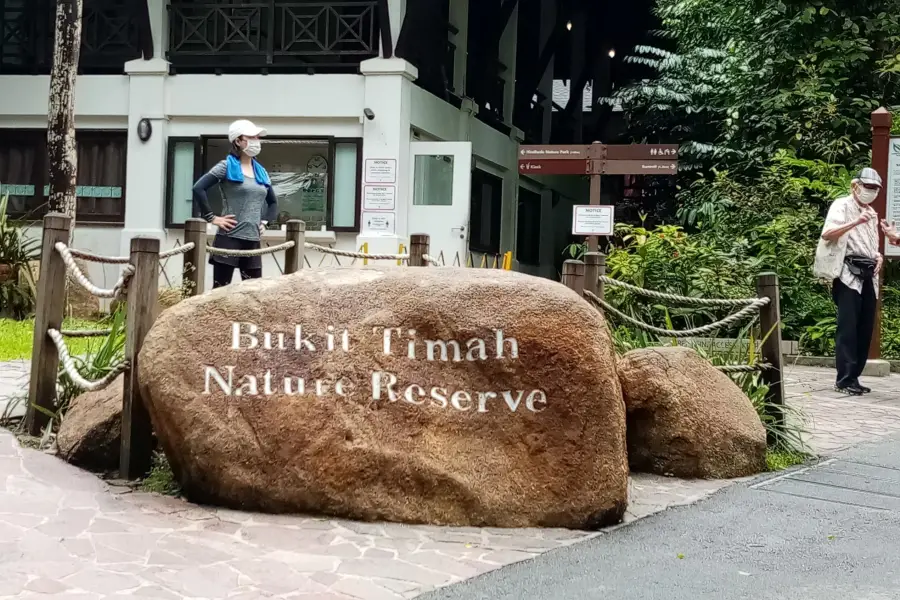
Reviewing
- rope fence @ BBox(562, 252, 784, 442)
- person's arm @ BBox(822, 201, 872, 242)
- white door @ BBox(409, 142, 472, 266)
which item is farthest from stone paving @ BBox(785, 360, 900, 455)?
white door @ BBox(409, 142, 472, 266)

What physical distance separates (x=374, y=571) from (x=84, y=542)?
1.15m

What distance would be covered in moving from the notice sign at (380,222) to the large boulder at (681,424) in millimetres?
9629

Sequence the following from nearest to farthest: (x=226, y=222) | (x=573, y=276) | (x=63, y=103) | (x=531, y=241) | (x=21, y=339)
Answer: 1. (x=573, y=276)
2. (x=226, y=222)
3. (x=21, y=339)
4. (x=63, y=103)
5. (x=531, y=241)

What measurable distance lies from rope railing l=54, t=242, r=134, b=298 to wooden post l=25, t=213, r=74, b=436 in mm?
75

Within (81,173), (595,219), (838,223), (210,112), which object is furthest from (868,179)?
(81,173)

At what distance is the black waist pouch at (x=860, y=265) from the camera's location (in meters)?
8.44

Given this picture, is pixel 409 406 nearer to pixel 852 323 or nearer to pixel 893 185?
pixel 852 323

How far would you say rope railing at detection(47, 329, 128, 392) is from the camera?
5031 mm

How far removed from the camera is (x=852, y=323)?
8.52 m

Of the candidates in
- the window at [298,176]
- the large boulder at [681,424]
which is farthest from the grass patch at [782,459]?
the window at [298,176]

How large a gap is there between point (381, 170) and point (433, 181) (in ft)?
4.07

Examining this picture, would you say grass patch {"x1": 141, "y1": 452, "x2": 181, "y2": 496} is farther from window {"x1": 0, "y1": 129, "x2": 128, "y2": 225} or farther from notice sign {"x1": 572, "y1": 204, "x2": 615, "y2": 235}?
window {"x1": 0, "y1": 129, "x2": 128, "y2": 225}

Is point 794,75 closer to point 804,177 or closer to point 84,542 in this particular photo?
point 804,177

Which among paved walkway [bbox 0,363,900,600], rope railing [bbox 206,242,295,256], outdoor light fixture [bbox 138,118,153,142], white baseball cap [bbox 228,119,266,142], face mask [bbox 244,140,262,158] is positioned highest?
outdoor light fixture [bbox 138,118,153,142]
